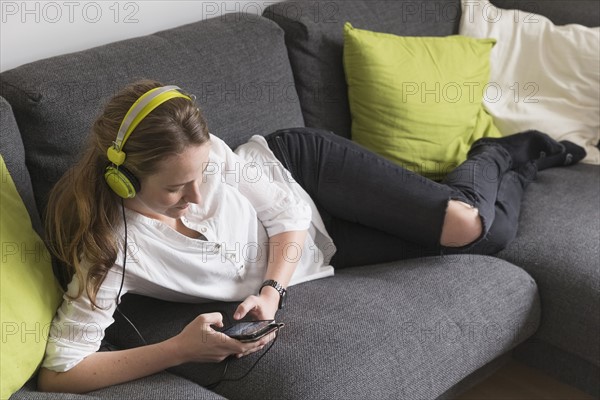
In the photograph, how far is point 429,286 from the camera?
1.86 meters

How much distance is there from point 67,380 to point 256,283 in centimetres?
47

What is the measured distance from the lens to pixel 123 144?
59.5 inches

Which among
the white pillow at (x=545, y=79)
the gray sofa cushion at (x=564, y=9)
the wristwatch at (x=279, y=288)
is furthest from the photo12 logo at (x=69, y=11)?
the gray sofa cushion at (x=564, y=9)

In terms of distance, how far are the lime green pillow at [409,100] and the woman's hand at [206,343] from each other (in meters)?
0.93

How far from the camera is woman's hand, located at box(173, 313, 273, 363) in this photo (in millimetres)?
1559

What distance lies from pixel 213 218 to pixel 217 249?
0.07 m

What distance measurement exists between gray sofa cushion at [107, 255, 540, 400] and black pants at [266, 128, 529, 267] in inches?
2.4

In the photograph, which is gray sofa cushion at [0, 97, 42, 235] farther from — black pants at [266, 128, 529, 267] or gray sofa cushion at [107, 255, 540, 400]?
black pants at [266, 128, 529, 267]

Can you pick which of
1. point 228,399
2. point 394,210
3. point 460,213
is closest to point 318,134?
point 394,210


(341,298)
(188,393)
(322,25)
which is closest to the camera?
(188,393)

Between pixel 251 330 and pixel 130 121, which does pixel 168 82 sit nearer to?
pixel 130 121

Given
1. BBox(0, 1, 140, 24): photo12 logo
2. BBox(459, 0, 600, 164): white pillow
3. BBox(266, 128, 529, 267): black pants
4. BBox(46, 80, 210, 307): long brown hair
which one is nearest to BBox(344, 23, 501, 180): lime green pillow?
BBox(459, 0, 600, 164): white pillow

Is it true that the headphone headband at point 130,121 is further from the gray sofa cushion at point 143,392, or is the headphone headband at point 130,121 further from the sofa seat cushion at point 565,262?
the sofa seat cushion at point 565,262

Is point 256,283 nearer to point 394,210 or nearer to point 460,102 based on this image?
point 394,210
